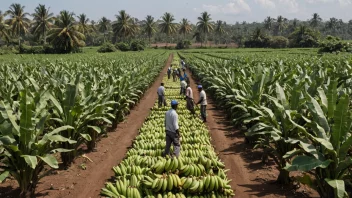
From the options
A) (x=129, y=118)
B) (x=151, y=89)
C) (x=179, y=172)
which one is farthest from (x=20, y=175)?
(x=151, y=89)

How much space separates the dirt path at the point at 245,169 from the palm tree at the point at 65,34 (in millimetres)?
47610

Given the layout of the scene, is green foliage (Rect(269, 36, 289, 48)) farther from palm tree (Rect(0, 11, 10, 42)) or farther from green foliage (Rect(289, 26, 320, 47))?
palm tree (Rect(0, 11, 10, 42))

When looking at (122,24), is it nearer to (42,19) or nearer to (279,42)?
(42,19)

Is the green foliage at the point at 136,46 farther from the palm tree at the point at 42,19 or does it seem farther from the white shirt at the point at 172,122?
the white shirt at the point at 172,122

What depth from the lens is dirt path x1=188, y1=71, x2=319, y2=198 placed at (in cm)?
666

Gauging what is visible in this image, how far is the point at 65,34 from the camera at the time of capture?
53562 mm

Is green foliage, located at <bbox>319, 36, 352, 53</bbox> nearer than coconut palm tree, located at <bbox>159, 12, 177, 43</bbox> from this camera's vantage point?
Yes

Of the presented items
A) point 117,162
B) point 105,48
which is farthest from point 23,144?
point 105,48

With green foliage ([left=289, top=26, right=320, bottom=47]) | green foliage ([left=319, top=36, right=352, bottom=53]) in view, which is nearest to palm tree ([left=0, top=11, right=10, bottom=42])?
green foliage ([left=319, top=36, right=352, bottom=53])

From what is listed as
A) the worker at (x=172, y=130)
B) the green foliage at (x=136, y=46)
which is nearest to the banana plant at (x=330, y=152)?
the worker at (x=172, y=130)

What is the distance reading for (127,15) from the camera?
77.5 meters

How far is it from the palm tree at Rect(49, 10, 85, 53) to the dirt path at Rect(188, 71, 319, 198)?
4761 centimetres

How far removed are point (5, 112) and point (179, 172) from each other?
371 centimetres

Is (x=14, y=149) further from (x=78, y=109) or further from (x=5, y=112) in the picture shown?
(x=78, y=109)
